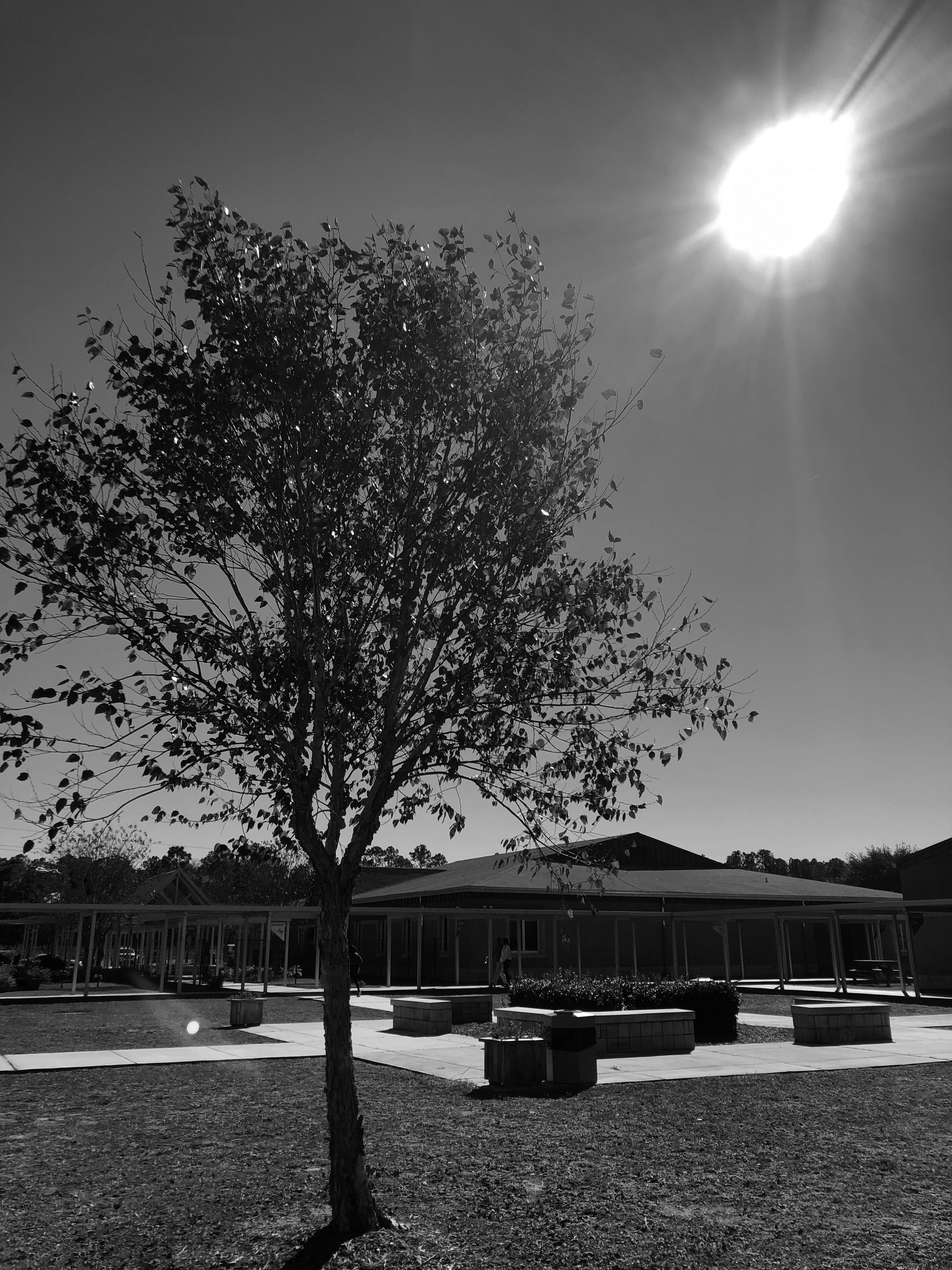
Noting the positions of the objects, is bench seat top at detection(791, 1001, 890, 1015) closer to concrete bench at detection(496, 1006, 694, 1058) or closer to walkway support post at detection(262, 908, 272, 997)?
concrete bench at detection(496, 1006, 694, 1058)

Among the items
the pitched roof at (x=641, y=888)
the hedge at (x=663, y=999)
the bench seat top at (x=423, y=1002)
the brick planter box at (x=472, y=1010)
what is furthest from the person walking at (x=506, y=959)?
the hedge at (x=663, y=999)

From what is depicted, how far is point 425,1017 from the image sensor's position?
19.2 m

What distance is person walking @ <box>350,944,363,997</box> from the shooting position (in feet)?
90.0

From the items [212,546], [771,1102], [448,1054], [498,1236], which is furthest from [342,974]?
[448,1054]

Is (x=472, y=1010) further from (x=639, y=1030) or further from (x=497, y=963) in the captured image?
(x=497, y=963)

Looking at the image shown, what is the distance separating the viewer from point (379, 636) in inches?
294

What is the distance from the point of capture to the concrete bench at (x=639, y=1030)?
49.5ft

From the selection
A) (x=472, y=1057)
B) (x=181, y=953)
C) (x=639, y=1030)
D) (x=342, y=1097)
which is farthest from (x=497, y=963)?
(x=342, y=1097)

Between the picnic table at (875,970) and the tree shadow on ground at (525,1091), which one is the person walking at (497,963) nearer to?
the picnic table at (875,970)

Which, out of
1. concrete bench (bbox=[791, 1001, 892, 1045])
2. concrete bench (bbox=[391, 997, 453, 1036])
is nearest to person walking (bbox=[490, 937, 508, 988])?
concrete bench (bbox=[391, 997, 453, 1036])

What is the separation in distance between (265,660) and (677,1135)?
593 centimetres

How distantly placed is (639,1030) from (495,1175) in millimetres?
8512

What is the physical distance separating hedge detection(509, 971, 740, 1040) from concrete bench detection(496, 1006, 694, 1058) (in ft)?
5.82

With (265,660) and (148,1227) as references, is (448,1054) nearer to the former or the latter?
(148,1227)
